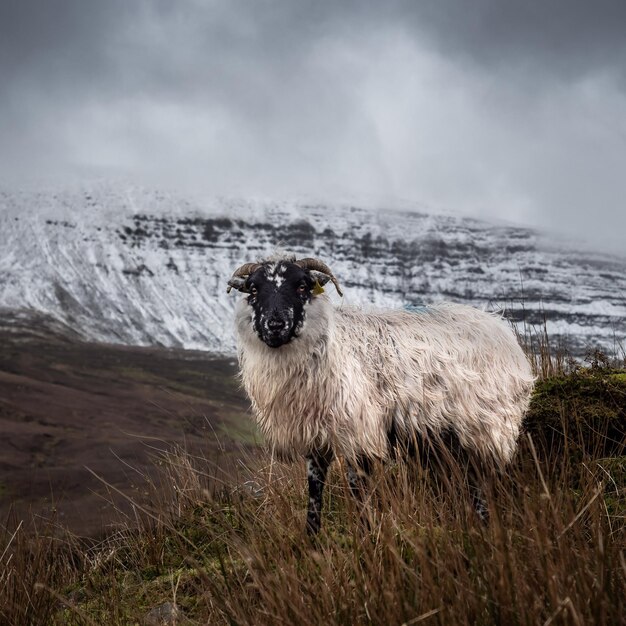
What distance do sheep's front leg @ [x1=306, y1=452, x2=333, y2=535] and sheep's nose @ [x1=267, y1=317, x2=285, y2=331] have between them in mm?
1137

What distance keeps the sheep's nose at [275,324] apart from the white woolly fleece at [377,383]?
0.92 feet

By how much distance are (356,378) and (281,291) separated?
1019mm

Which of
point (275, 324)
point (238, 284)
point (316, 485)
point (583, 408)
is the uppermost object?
point (238, 284)

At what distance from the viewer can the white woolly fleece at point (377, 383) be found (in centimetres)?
537

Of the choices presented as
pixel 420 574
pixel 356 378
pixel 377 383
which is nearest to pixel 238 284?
pixel 356 378

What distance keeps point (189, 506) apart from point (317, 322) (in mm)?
2585

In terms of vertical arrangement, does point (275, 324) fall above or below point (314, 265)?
below

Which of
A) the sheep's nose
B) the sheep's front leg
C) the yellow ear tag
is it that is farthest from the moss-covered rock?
the sheep's nose

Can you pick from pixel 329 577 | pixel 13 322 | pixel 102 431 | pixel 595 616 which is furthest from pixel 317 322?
pixel 13 322

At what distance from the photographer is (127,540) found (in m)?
6.13

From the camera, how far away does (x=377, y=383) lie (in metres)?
5.64

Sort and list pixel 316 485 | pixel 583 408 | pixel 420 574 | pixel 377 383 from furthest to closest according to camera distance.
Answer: pixel 583 408 → pixel 377 383 → pixel 316 485 → pixel 420 574

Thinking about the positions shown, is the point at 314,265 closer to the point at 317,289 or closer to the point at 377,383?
the point at 317,289

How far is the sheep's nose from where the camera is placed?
527cm
